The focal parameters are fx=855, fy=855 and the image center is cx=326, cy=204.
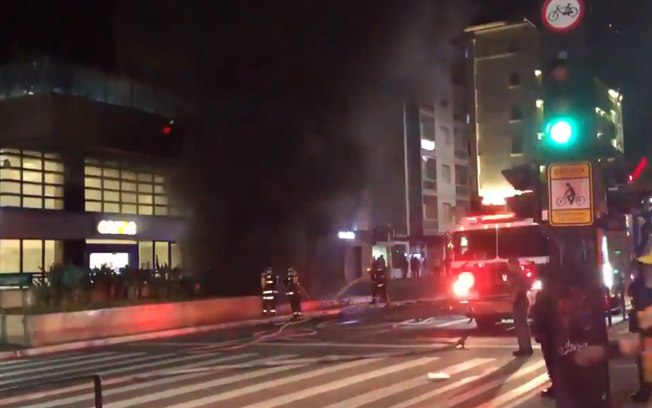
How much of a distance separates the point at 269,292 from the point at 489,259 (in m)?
7.82

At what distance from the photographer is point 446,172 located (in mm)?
50688

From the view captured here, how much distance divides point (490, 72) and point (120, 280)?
13520 millimetres

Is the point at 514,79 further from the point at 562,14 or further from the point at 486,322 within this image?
the point at 562,14

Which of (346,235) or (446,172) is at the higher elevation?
(446,172)

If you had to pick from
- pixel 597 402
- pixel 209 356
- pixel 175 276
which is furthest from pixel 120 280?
pixel 597 402

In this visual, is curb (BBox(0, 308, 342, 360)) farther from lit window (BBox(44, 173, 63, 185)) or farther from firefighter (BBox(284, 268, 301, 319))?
lit window (BBox(44, 173, 63, 185))

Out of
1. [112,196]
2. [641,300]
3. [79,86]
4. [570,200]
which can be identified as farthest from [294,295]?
[570,200]

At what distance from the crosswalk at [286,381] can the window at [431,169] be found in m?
35.7

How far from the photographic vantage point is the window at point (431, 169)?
1907 inches

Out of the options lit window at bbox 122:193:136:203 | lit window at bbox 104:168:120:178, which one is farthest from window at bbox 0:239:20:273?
lit window at bbox 122:193:136:203

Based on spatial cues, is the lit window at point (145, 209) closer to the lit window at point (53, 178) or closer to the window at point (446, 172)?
the lit window at point (53, 178)

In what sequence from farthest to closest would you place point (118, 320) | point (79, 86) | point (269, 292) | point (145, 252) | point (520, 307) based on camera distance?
point (145, 252), point (79, 86), point (269, 292), point (118, 320), point (520, 307)

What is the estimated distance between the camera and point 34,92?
28.8 m

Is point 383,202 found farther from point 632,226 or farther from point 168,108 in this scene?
point 632,226
